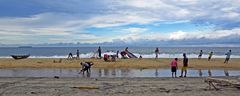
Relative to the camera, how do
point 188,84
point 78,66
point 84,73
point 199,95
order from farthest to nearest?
point 78,66, point 84,73, point 188,84, point 199,95

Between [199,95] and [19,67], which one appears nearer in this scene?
[199,95]

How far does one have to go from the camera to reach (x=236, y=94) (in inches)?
731

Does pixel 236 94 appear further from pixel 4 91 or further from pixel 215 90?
pixel 4 91

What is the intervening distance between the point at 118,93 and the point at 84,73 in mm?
13197

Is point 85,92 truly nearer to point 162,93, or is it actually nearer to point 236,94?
point 162,93

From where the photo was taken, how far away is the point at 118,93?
19156 mm

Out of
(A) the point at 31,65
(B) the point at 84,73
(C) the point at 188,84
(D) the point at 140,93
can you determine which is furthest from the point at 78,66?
(D) the point at 140,93

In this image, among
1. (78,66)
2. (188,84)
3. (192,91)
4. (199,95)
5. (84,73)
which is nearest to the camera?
(199,95)

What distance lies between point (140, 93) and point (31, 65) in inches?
996

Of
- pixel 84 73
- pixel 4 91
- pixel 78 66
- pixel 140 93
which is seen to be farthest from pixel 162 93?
pixel 78 66

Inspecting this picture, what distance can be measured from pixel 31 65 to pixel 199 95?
27.1m

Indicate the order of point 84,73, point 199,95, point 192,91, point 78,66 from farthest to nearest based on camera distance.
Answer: point 78,66 → point 84,73 → point 192,91 → point 199,95

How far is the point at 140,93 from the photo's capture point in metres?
19.1

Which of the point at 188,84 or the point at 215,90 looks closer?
the point at 215,90
